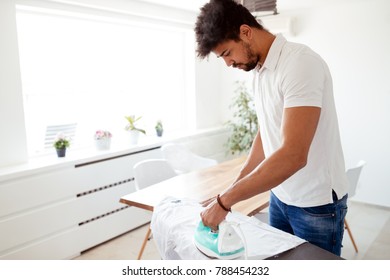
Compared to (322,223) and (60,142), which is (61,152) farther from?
(322,223)

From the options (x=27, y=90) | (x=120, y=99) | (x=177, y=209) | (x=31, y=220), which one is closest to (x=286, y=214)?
(x=177, y=209)

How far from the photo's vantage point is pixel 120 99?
3.84 m

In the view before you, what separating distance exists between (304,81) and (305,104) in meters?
0.08

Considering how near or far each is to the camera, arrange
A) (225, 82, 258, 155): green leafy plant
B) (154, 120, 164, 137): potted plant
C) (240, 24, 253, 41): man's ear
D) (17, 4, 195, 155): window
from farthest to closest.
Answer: (225, 82, 258, 155): green leafy plant < (154, 120, 164, 137): potted plant < (17, 4, 195, 155): window < (240, 24, 253, 41): man's ear

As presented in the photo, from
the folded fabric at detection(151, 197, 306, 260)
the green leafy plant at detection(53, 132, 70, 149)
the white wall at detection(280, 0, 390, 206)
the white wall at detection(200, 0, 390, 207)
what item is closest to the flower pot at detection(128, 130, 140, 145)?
the green leafy plant at detection(53, 132, 70, 149)

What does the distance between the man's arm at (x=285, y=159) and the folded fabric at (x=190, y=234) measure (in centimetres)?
15

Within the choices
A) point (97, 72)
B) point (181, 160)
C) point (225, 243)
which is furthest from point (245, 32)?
point (97, 72)

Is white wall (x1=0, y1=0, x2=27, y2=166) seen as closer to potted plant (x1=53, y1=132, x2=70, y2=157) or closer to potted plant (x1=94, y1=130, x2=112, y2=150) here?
potted plant (x1=53, y1=132, x2=70, y2=157)

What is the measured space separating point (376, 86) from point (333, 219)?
290 centimetres

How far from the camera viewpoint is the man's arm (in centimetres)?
112

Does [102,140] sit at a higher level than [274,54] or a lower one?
lower

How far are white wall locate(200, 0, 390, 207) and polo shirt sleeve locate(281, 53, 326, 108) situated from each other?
9.37ft

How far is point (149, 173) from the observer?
2697 millimetres

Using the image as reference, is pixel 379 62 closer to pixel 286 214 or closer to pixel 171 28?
pixel 171 28
